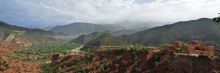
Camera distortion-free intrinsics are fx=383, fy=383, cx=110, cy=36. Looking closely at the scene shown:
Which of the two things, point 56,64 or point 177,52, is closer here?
point 177,52

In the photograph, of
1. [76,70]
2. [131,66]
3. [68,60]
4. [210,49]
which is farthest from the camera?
[68,60]

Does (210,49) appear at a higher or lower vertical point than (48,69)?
higher

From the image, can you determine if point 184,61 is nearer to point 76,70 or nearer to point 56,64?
point 76,70

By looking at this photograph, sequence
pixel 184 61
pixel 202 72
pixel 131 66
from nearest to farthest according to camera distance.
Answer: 1. pixel 202 72
2. pixel 184 61
3. pixel 131 66

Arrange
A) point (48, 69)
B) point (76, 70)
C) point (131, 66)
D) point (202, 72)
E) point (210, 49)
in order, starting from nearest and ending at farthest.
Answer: point (202, 72), point (210, 49), point (131, 66), point (76, 70), point (48, 69)

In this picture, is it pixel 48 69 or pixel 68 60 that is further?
pixel 68 60

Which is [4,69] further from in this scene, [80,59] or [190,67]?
[190,67]

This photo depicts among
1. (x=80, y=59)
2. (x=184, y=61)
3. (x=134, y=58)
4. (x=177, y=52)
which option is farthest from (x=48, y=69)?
(x=184, y=61)

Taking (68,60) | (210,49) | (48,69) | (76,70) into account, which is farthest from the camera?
(68,60)

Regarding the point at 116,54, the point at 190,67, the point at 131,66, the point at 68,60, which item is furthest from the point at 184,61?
the point at 68,60
